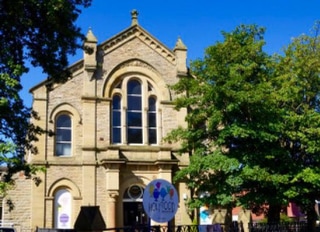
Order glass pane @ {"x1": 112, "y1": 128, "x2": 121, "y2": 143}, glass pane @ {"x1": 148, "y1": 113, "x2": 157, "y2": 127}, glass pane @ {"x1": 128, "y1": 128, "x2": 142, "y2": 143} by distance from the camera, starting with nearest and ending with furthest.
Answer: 1. glass pane @ {"x1": 112, "y1": 128, "x2": 121, "y2": 143}
2. glass pane @ {"x1": 128, "y1": 128, "x2": 142, "y2": 143}
3. glass pane @ {"x1": 148, "y1": 113, "x2": 157, "y2": 127}

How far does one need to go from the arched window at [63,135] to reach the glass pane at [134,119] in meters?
3.89

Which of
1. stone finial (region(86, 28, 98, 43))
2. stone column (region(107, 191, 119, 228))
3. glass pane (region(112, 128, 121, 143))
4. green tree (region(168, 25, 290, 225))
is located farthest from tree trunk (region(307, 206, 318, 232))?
stone finial (region(86, 28, 98, 43))

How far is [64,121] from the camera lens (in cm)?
2823

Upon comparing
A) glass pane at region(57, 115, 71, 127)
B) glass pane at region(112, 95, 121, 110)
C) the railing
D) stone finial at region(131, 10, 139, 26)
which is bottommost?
the railing

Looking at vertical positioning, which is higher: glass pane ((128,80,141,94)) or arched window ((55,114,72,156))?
glass pane ((128,80,141,94))

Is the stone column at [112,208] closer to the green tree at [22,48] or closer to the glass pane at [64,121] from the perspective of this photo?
the glass pane at [64,121]

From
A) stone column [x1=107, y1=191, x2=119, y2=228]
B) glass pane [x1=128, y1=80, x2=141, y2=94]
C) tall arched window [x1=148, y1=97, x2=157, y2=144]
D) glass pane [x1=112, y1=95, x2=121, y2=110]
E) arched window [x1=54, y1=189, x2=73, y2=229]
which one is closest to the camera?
stone column [x1=107, y1=191, x2=119, y2=228]

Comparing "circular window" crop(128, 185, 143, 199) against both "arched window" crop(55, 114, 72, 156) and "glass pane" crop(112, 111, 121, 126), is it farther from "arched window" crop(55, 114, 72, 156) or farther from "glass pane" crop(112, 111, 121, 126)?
"arched window" crop(55, 114, 72, 156)

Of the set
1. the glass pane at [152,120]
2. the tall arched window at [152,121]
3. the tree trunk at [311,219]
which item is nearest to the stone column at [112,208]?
the tall arched window at [152,121]

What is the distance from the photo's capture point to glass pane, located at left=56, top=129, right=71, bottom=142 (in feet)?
91.5

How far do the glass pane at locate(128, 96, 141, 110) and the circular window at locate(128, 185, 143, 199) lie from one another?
5.27m

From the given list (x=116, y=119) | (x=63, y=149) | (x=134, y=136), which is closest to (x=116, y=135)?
(x=116, y=119)

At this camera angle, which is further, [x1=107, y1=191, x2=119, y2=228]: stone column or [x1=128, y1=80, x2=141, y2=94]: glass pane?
[x1=128, y1=80, x2=141, y2=94]: glass pane

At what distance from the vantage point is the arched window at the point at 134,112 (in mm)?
29031
